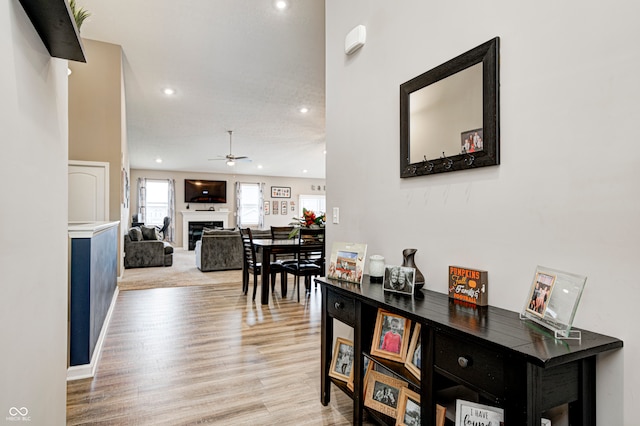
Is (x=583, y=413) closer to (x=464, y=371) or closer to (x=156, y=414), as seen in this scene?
(x=464, y=371)

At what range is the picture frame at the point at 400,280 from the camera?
5.88ft

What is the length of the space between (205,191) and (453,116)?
12.2m

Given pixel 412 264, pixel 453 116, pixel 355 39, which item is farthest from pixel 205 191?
pixel 453 116

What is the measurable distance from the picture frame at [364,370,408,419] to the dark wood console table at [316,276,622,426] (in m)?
0.16

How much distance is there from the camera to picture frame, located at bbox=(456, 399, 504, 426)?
1.28 metres

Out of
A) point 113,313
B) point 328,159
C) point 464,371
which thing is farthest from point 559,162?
point 113,313

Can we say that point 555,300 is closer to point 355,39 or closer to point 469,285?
point 469,285

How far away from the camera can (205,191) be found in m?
13.0

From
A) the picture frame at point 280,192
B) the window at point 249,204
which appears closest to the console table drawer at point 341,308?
the window at point 249,204

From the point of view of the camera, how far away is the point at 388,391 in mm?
1835

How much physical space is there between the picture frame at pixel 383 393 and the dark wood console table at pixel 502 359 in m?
0.16

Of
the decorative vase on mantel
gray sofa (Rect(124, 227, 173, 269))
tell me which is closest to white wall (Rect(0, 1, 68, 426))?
the decorative vase on mantel

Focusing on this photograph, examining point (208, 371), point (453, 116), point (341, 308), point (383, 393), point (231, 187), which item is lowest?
point (208, 371)

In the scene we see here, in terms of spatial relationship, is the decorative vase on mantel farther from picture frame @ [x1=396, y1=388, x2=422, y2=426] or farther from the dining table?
the dining table
